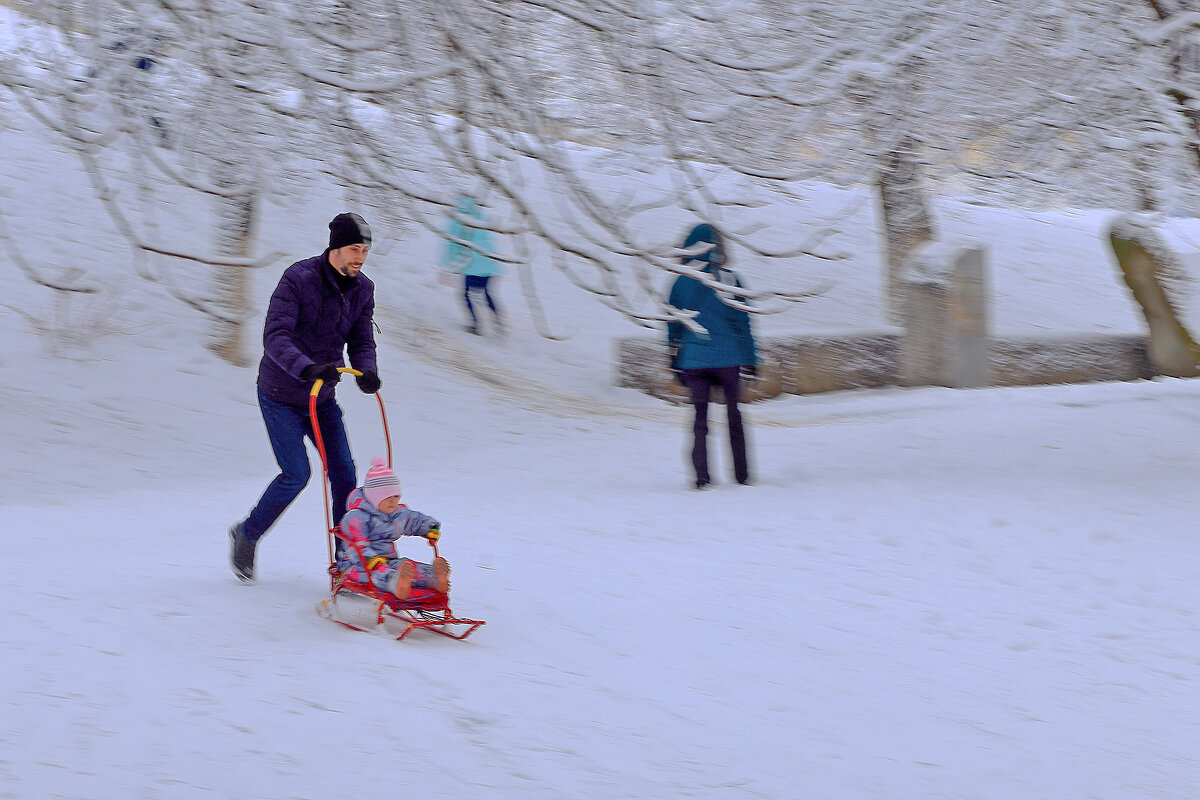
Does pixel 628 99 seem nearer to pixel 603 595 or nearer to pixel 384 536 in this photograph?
pixel 603 595

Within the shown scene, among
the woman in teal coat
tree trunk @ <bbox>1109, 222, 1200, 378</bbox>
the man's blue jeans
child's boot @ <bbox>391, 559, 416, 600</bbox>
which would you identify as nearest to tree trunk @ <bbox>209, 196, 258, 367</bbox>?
the woman in teal coat

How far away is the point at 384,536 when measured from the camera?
5031 millimetres

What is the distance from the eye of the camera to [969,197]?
1116cm

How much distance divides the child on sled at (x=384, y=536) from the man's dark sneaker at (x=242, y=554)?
676 mm

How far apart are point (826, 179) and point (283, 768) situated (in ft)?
17.7

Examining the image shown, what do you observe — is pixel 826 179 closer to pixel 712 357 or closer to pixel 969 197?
pixel 712 357

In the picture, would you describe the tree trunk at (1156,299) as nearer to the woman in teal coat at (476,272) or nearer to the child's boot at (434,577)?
the woman in teal coat at (476,272)

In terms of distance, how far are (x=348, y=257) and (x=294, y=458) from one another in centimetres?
87

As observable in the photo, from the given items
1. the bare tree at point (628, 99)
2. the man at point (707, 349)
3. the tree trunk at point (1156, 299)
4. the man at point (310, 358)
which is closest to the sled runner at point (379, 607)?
the man at point (310, 358)

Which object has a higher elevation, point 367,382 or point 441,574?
point 367,382

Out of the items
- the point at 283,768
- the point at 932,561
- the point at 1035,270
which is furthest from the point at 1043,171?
the point at 1035,270

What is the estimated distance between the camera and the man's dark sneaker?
5.55m

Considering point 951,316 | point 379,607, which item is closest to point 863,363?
point 951,316

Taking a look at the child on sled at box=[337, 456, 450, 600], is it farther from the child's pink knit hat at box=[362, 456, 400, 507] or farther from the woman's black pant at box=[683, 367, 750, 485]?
the woman's black pant at box=[683, 367, 750, 485]
